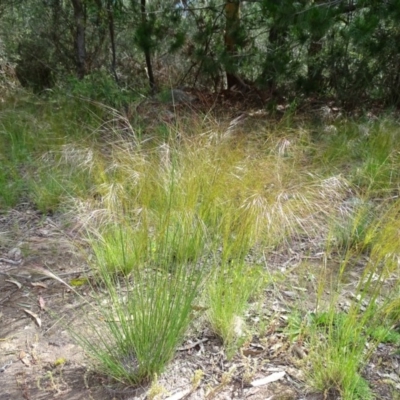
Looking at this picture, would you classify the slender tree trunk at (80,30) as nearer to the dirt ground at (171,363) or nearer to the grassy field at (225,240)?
the grassy field at (225,240)

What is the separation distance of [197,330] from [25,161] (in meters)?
2.13

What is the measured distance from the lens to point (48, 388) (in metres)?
1.27

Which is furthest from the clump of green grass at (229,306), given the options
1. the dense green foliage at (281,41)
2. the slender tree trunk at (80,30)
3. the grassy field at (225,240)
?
the slender tree trunk at (80,30)

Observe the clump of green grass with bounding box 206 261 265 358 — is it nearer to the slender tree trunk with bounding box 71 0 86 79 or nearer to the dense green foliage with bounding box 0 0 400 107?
the dense green foliage with bounding box 0 0 400 107

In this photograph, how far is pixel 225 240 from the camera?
1487mm

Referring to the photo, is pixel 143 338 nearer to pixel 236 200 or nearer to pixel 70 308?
pixel 70 308

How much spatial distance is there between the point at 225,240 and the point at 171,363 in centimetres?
44

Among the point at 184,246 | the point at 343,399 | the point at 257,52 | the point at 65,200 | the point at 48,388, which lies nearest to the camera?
the point at 343,399

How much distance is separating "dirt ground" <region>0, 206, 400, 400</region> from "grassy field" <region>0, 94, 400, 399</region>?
44 millimetres

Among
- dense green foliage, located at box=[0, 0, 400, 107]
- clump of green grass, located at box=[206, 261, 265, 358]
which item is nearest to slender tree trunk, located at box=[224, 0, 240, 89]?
dense green foliage, located at box=[0, 0, 400, 107]

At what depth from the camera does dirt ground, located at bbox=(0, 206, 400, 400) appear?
1.26m

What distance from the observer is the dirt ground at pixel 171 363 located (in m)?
1.26

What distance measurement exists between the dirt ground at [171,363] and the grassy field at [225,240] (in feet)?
0.14

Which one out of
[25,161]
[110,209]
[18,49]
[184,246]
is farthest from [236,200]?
[18,49]
